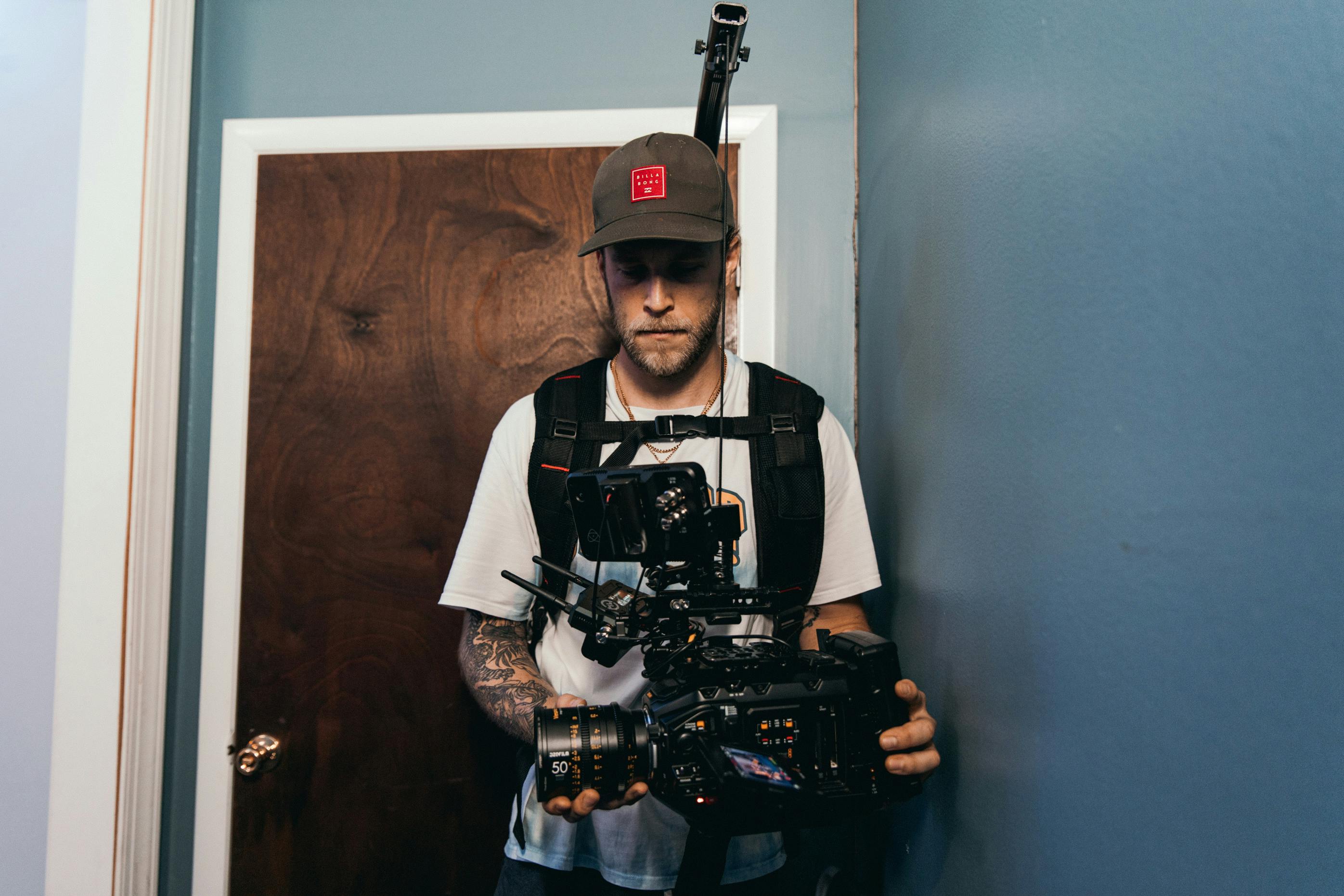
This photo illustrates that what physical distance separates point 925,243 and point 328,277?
43.8 inches

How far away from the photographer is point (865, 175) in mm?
1418

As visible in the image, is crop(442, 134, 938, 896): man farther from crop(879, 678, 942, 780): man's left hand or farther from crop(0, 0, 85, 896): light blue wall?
crop(0, 0, 85, 896): light blue wall

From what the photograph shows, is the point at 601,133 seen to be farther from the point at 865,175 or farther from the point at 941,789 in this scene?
the point at 941,789

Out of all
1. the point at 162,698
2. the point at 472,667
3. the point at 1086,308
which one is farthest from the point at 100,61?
the point at 1086,308

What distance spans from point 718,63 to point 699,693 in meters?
0.74

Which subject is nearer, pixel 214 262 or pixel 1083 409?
pixel 1083 409

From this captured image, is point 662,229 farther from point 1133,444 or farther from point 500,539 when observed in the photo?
point 1133,444

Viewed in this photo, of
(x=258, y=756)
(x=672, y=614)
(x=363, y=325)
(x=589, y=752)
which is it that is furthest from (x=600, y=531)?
(x=258, y=756)

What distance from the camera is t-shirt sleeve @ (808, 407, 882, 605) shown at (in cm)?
118

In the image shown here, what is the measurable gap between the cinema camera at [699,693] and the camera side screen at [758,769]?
0.6 inches

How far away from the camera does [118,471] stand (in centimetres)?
139

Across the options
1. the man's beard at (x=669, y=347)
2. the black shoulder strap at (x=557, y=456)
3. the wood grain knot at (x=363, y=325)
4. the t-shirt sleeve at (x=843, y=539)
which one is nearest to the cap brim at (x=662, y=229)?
the man's beard at (x=669, y=347)

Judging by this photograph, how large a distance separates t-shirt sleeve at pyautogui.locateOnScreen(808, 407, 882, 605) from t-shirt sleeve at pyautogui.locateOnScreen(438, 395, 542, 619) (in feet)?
1.44

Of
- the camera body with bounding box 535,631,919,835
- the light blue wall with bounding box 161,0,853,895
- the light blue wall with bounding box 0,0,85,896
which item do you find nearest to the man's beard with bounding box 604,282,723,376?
the light blue wall with bounding box 161,0,853,895
